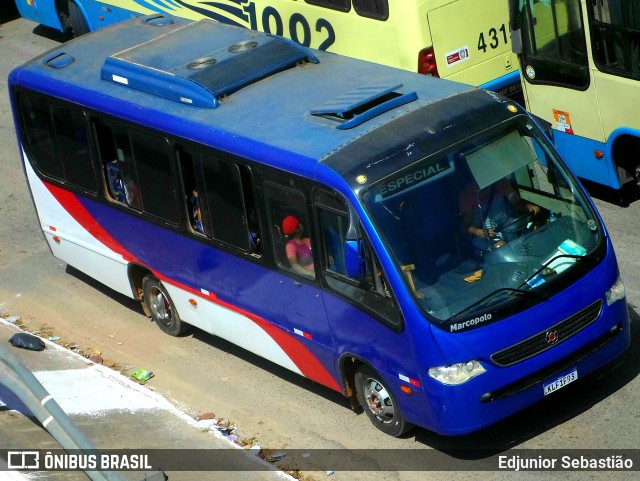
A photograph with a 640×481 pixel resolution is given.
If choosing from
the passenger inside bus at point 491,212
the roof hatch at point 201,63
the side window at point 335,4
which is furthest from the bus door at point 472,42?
the passenger inside bus at point 491,212

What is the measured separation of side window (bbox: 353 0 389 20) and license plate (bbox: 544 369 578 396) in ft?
18.9

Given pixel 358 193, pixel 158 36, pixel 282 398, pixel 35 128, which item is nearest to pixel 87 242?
pixel 35 128

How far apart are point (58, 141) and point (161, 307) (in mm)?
2028

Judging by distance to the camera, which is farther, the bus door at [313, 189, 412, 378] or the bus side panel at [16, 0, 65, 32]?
the bus side panel at [16, 0, 65, 32]

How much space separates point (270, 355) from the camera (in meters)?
10.6

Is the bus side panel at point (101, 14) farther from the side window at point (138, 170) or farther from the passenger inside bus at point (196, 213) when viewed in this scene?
the passenger inside bus at point (196, 213)

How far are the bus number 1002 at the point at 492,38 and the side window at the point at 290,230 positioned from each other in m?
5.12

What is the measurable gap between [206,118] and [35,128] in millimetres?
2891

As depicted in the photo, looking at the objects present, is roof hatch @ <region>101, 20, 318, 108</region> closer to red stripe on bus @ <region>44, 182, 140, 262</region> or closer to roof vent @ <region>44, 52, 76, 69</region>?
roof vent @ <region>44, 52, 76, 69</region>

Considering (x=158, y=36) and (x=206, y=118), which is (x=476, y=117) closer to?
(x=206, y=118)

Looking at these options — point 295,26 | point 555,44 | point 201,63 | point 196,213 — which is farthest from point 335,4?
point 196,213

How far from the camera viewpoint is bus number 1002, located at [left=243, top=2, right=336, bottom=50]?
14.6 metres

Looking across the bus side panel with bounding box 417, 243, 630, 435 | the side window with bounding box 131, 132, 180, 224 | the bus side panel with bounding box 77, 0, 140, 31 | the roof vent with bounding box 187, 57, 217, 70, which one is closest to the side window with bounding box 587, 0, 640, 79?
the bus side panel with bounding box 417, 243, 630, 435

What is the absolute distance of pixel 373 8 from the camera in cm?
1377
